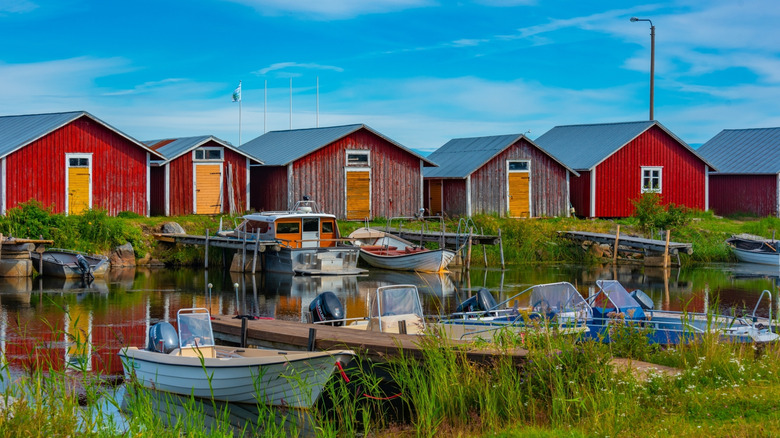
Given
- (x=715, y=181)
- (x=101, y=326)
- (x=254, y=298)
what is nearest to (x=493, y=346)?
(x=101, y=326)

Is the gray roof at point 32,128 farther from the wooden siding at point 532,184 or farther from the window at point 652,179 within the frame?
the window at point 652,179

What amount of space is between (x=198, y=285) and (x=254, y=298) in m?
3.43

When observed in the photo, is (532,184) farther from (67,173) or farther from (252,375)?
(252,375)

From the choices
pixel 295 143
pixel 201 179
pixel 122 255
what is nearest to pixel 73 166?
pixel 122 255

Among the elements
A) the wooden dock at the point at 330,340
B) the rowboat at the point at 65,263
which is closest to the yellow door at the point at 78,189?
the rowboat at the point at 65,263

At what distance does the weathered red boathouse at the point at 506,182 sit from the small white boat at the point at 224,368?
89.3 feet

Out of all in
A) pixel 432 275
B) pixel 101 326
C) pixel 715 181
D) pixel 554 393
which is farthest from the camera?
pixel 715 181

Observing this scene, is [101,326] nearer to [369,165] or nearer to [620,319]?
[620,319]

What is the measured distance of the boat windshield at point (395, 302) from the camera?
13.8 meters

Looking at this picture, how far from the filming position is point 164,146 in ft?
130

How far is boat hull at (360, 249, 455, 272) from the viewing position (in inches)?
1203

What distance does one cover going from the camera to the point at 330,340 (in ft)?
39.9

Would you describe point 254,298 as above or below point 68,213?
below

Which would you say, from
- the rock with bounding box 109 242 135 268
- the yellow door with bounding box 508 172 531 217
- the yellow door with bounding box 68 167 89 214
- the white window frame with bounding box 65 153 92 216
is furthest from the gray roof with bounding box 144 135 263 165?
the yellow door with bounding box 508 172 531 217
